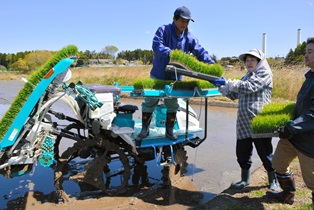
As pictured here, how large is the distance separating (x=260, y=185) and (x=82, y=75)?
18386mm

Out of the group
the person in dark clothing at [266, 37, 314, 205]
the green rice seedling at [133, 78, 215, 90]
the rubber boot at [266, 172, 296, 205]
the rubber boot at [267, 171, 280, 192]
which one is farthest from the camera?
the rubber boot at [267, 171, 280, 192]

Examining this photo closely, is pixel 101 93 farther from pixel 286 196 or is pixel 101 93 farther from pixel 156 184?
pixel 286 196

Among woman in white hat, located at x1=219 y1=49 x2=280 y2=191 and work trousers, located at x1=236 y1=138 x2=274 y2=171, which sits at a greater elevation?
woman in white hat, located at x1=219 y1=49 x2=280 y2=191

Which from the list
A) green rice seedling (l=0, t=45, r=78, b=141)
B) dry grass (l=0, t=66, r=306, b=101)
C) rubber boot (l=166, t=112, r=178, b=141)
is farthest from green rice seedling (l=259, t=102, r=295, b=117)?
dry grass (l=0, t=66, r=306, b=101)

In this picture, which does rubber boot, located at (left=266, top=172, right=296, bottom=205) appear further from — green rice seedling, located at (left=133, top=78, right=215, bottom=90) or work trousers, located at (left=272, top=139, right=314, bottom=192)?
green rice seedling, located at (left=133, top=78, right=215, bottom=90)

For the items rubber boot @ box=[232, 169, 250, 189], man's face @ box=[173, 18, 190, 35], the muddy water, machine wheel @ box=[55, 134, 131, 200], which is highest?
man's face @ box=[173, 18, 190, 35]

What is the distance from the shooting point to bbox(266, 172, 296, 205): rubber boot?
3.74 metres

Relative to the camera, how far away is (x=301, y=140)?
130 inches

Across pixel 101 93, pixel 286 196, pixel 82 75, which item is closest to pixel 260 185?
pixel 286 196

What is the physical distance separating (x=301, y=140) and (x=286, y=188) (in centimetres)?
80

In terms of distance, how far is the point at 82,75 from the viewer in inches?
838

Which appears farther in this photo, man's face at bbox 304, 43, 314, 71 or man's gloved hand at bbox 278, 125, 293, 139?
man's face at bbox 304, 43, 314, 71

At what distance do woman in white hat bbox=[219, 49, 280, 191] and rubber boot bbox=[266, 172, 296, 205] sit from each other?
0.34 metres

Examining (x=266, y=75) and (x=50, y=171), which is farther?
(x=50, y=171)
